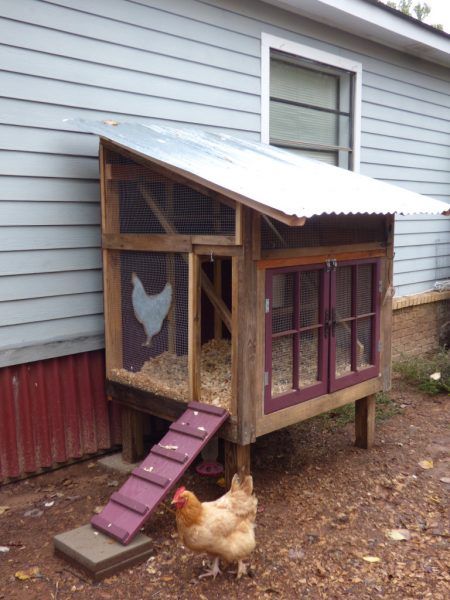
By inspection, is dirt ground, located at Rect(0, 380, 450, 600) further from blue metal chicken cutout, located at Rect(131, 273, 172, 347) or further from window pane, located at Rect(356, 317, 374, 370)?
blue metal chicken cutout, located at Rect(131, 273, 172, 347)

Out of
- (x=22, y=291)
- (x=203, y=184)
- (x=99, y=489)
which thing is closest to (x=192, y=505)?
(x=99, y=489)

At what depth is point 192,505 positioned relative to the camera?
320 cm

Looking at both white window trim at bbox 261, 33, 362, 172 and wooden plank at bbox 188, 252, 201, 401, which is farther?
white window trim at bbox 261, 33, 362, 172

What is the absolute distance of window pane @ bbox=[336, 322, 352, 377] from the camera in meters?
4.57

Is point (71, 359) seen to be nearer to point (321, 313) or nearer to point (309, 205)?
point (321, 313)

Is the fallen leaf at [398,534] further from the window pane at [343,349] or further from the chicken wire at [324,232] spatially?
the chicken wire at [324,232]

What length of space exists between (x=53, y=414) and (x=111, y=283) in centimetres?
110

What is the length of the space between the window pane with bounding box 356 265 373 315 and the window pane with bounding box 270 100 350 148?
2276mm

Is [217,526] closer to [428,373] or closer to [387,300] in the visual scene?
[387,300]

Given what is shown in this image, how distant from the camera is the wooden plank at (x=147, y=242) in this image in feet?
13.0

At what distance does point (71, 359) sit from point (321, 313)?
1942mm

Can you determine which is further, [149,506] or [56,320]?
[56,320]

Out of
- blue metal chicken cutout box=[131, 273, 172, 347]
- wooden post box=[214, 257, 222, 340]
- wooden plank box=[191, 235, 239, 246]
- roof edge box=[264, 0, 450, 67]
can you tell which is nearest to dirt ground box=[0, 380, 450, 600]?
wooden post box=[214, 257, 222, 340]

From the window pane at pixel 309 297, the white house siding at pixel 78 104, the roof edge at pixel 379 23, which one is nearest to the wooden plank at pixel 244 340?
the window pane at pixel 309 297
